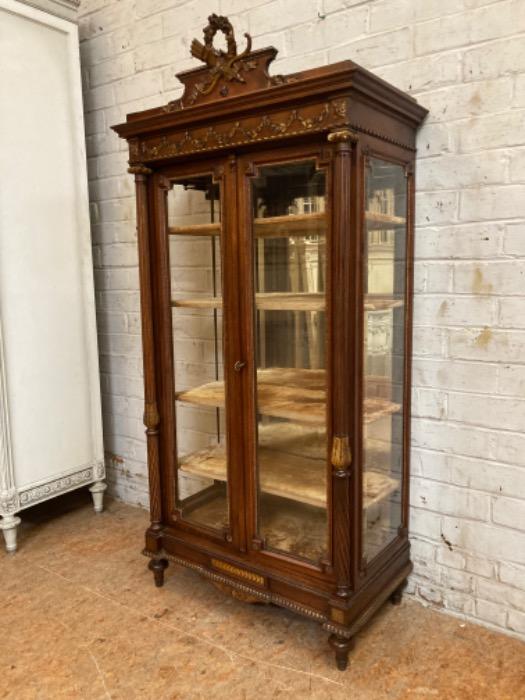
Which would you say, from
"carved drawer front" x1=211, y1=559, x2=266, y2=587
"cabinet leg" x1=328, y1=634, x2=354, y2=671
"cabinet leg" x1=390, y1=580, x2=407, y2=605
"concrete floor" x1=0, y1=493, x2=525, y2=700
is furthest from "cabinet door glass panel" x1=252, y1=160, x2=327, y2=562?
"cabinet leg" x1=390, y1=580, x2=407, y2=605

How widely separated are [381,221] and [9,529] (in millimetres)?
1850

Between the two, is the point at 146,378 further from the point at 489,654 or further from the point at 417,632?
the point at 489,654

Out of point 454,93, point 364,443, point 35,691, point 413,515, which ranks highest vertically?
point 454,93

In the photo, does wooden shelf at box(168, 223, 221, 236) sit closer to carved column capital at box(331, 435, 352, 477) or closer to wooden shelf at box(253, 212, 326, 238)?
wooden shelf at box(253, 212, 326, 238)

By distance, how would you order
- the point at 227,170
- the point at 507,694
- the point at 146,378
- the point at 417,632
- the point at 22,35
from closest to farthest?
1. the point at 507,694
2. the point at 227,170
3. the point at 417,632
4. the point at 146,378
5. the point at 22,35

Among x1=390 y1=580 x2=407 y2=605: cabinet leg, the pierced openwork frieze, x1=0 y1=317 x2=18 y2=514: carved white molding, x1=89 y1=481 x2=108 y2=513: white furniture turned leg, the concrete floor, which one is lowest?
the concrete floor

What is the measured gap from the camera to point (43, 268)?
2.37m

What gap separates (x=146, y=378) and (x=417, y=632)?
1.18m

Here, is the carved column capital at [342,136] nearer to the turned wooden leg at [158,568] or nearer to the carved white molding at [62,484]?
the turned wooden leg at [158,568]

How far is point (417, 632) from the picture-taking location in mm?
1809

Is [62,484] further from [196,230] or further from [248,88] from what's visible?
[248,88]

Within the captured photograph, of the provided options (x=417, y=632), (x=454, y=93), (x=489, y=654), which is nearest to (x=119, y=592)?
(x=417, y=632)

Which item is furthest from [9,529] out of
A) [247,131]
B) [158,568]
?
[247,131]

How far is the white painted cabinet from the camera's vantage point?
2.24 m
